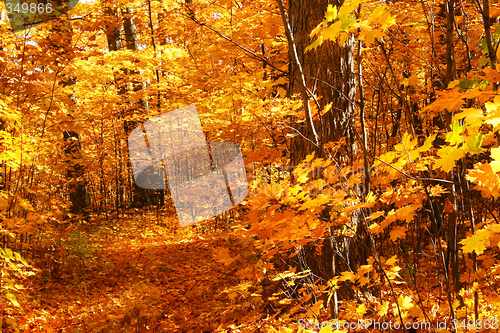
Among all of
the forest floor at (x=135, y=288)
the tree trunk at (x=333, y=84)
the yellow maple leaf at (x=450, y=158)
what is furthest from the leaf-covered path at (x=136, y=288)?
the yellow maple leaf at (x=450, y=158)

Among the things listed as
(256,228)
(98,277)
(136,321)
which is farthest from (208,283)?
(256,228)

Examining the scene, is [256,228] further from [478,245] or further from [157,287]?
[157,287]

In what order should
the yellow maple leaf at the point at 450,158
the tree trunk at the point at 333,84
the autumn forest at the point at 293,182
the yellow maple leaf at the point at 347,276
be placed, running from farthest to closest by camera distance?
1. the tree trunk at the point at 333,84
2. the yellow maple leaf at the point at 347,276
3. the autumn forest at the point at 293,182
4. the yellow maple leaf at the point at 450,158


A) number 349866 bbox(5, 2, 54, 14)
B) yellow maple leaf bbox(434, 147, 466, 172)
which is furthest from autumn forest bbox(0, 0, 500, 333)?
number 349866 bbox(5, 2, 54, 14)

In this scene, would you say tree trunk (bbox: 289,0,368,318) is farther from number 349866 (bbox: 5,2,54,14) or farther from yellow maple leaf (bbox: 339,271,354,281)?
number 349866 (bbox: 5,2,54,14)

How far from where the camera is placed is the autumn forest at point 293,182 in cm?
198

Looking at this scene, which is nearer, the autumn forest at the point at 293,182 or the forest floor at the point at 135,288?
the autumn forest at the point at 293,182

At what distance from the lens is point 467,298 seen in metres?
2.54

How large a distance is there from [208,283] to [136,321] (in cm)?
141

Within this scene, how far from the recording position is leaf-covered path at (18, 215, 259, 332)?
408 cm

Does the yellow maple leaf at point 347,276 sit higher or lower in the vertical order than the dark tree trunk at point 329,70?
lower

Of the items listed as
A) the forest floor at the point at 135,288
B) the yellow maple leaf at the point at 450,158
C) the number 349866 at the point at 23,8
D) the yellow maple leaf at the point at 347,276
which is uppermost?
the number 349866 at the point at 23,8

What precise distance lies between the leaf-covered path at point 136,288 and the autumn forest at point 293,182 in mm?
36

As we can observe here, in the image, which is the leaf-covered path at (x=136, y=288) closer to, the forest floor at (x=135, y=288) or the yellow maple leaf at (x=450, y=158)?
the forest floor at (x=135, y=288)
